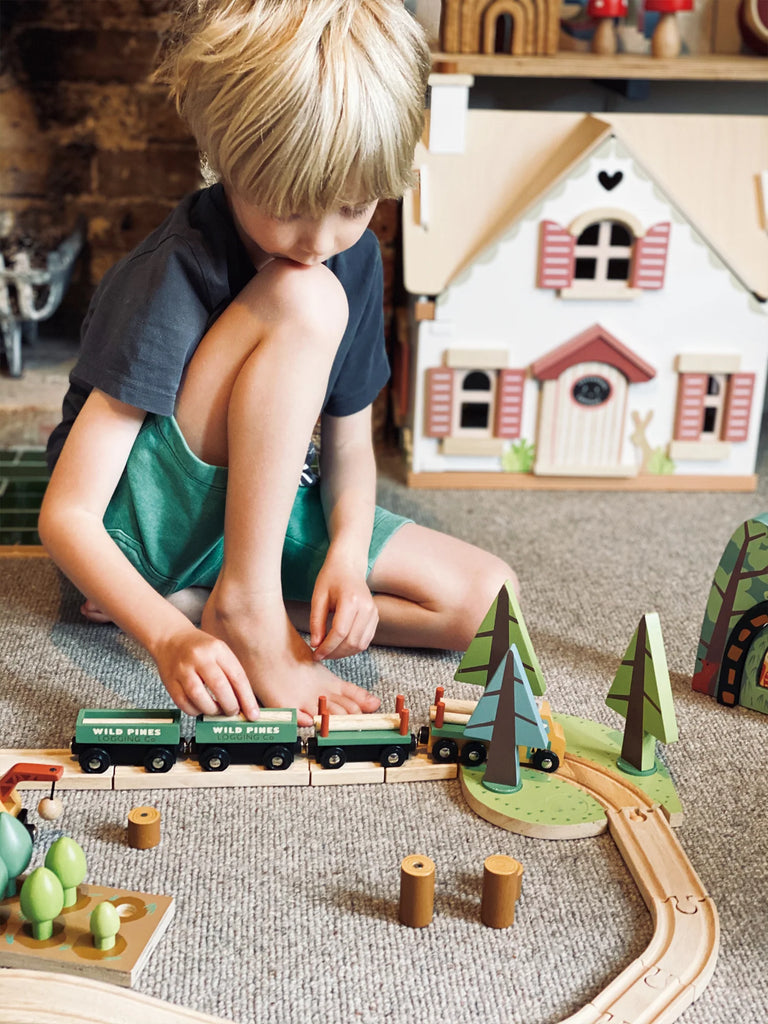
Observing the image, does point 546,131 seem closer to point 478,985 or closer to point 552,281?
point 552,281

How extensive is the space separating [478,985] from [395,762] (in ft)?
0.69

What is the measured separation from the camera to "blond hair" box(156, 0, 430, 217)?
2.41 ft

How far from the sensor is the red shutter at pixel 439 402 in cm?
141

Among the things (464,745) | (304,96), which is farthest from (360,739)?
(304,96)

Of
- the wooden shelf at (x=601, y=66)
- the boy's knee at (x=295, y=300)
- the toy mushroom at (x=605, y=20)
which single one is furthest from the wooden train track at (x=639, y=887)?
the toy mushroom at (x=605, y=20)

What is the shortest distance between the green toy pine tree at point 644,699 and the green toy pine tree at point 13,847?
0.44m

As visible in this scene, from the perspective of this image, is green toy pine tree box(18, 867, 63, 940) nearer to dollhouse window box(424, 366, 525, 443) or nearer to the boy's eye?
the boy's eye

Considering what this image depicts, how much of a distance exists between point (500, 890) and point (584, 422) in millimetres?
855

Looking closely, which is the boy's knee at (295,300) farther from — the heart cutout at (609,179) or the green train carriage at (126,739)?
the heart cutout at (609,179)

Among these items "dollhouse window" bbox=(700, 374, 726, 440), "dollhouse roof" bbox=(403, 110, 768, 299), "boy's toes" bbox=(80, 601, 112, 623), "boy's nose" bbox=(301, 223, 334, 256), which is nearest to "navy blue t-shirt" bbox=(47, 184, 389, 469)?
"boy's nose" bbox=(301, 223, 334, 256)

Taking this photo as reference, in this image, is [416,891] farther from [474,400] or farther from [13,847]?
[474,400]

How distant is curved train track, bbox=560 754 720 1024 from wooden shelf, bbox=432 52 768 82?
90 cm

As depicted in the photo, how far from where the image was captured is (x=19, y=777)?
77 centimetres

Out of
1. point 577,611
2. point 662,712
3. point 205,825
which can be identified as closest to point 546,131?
point 577,611
